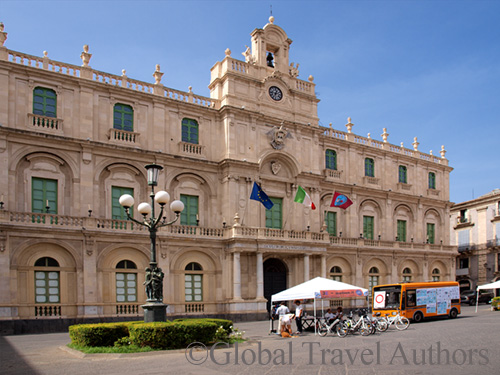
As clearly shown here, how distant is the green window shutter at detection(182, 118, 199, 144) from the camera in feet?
114

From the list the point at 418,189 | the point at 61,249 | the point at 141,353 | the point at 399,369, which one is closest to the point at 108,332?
the point at 141,353

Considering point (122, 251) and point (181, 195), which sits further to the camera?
point (181, 195)

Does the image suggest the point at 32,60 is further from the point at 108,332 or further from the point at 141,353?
the point at 141,353

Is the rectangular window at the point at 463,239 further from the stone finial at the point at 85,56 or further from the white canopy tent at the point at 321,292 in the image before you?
the stone finial at the point at 85,56

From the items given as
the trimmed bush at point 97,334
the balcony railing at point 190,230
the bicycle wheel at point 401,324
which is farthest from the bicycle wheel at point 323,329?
the balcony railing at point 190,230

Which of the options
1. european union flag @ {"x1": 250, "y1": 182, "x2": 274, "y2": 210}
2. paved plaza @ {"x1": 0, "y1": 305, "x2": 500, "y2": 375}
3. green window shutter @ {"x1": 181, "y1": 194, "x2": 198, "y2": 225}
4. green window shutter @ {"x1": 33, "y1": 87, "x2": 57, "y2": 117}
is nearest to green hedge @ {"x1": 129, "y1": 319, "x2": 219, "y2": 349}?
paved plaza @ {"x1": 0, "y1": 305, "x2": 500, "y2": 375}

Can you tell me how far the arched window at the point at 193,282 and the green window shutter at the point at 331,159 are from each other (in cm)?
1452

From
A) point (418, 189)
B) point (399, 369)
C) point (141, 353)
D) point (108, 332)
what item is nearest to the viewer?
point (399, 369)

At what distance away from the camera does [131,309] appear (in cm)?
3027

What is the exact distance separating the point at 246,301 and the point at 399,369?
66.3ft

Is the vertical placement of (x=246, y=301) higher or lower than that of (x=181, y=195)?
lower

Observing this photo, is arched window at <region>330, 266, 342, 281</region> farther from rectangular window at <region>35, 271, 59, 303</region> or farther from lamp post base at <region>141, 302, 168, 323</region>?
lamp post base at <region>141, 302, 168, 323</region>

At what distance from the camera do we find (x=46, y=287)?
2817 cm

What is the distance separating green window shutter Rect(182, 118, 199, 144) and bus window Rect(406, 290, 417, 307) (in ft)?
54.8
